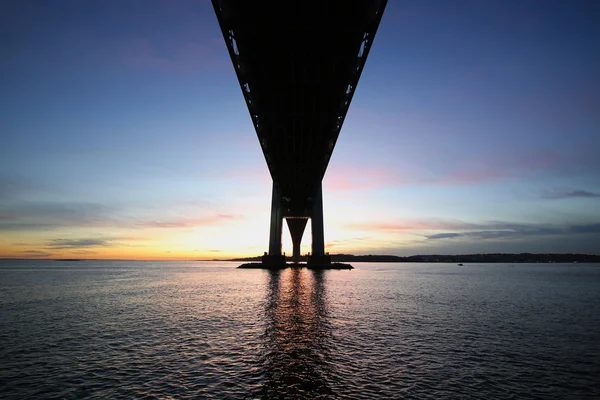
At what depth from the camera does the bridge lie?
1803 centimetres

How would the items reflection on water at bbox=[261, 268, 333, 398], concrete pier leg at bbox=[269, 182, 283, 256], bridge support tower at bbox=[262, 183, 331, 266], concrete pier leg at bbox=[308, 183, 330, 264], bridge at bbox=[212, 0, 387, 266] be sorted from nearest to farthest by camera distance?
reflection on water at bbox=[261, 268, 333, 398], bridge at bbox=[212, 0, 387, 266], concrete pier leg at bbox=[269, 182, 283, 256], bridge support tower at bbox=[262, 183, 331, 266], concrete pier leg at bbox=[308, 183, 330, 264]

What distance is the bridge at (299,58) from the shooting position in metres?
18.0

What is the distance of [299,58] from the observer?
21.6 m

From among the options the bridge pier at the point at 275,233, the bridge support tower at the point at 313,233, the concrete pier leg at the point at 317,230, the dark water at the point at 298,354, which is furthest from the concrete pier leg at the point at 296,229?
the dark water at the point at 298,354

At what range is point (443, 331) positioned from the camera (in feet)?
63.6

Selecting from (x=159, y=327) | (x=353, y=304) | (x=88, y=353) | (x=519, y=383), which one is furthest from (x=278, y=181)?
(x=519, y=383)

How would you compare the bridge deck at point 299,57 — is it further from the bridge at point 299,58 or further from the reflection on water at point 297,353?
the reflection on water at point 297,353

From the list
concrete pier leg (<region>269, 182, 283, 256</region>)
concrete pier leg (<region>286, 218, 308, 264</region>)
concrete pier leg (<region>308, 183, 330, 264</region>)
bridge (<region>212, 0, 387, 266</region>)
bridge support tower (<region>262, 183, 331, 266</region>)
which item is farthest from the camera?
concrete pier leg (<region>286, 218, 308, 264</region>)

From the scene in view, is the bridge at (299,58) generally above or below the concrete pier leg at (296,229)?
above

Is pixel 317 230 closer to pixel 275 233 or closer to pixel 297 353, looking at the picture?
pixel 275 233

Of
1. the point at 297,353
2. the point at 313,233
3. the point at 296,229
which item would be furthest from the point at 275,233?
the point at 297,353

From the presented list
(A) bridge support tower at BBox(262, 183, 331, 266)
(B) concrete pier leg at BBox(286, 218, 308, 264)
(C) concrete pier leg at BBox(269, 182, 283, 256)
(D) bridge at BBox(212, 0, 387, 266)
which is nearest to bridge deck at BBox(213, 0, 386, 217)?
(D) bridge at BBox(212, 0, 387, 266)

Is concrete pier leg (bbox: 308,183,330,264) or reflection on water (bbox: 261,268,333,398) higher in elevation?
concrete pier leg (bbox: 308,183,330,264)

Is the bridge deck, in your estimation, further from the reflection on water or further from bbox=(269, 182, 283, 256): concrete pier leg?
bbox=(269, 182, 283, 256): concrete pier leg
